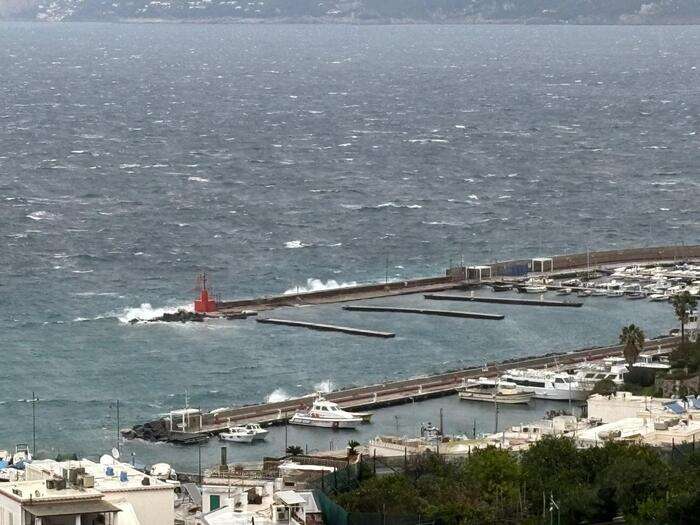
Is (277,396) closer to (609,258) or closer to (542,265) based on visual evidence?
(542,265)

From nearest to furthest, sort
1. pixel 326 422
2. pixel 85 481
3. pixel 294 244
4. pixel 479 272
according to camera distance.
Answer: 1. pixel 85 481
2. pixel 326 422
3. pixel 479 272
4. pixel 294 244

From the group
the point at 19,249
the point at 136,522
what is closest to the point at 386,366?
the point at 19,249

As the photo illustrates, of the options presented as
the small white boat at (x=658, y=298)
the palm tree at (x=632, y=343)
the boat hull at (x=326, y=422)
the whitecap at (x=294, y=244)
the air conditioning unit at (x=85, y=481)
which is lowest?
the air conditioning unit at (x=85, y=481)

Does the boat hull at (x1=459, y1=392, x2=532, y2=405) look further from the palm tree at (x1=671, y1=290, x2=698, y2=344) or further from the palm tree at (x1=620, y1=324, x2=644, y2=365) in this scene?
the palm tree at (x1=671, y1=290, x2=698, y2=344)

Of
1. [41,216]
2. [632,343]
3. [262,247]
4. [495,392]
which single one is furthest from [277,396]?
[41,216]

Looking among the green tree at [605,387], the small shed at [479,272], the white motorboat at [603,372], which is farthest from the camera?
the small shed at [479,272]

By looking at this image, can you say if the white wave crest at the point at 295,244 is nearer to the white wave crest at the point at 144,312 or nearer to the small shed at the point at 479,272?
the small shed at the point at 479,272

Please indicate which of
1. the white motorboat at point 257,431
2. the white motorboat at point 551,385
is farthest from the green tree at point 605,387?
the white motorboat at point 257,431
